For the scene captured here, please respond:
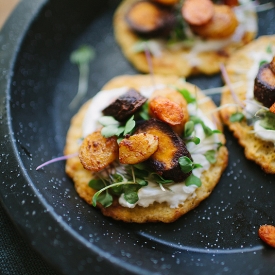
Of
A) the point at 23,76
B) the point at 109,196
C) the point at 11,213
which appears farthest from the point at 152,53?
the point at 11,213

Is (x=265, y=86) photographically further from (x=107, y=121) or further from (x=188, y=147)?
(x=107, y=121)

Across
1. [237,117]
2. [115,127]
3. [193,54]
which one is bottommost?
[237,117]

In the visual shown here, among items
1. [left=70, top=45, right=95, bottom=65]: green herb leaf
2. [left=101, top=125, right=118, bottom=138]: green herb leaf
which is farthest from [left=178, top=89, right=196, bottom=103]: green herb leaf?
[left=70, top=45, right=95, bottom=65]: green herb leaf

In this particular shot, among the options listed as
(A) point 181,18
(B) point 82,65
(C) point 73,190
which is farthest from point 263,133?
(B) point 82,65

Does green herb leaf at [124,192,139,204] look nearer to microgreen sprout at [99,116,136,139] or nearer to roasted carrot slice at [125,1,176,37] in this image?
microgreen sprout at [99,116,136,139]

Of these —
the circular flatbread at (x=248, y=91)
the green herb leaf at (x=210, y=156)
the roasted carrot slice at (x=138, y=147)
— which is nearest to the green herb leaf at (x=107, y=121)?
the roasted carrot slice at (x=138, y=147)

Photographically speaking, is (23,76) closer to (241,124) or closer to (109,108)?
(109,108)
